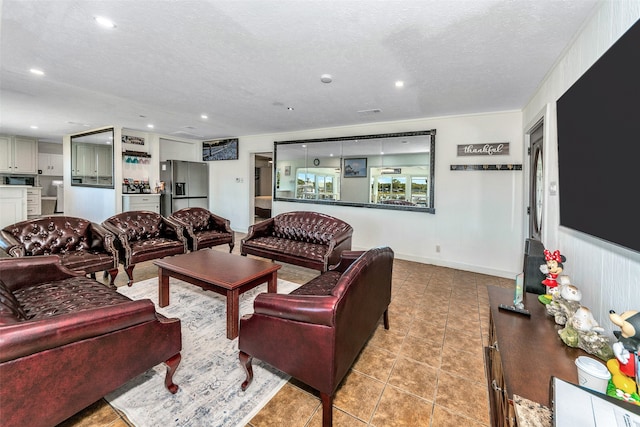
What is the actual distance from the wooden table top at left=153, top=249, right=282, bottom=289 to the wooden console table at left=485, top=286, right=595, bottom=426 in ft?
6.39

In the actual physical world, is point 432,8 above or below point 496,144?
above

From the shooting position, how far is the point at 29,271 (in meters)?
2.22

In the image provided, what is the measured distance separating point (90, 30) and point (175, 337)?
8.60 feet

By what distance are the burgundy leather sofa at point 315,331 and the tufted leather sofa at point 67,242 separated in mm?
2572

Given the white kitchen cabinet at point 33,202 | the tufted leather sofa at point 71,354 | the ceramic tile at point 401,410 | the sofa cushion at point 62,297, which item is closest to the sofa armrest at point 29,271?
the sofa cushion at point 62,297

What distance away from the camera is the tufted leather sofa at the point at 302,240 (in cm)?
366

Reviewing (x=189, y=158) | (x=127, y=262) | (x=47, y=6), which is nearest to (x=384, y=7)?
(x=47, y=6)

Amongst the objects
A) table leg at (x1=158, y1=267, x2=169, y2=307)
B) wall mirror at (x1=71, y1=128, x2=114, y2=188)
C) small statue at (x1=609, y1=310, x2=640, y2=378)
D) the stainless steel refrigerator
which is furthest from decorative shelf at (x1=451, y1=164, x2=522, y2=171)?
wall mirror at (x1=71, y1=128, x2=114, y2=188)

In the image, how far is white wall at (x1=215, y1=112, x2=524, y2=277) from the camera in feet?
13.8

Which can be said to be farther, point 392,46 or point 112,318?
point 392,46

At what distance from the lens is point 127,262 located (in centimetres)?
348

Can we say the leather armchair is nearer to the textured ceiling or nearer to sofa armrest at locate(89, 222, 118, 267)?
sofa armrest at locate(89, 222, 118, 267)

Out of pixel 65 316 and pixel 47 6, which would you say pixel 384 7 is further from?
pixel 65 316

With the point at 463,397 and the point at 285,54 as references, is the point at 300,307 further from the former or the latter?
the point at 285,54
